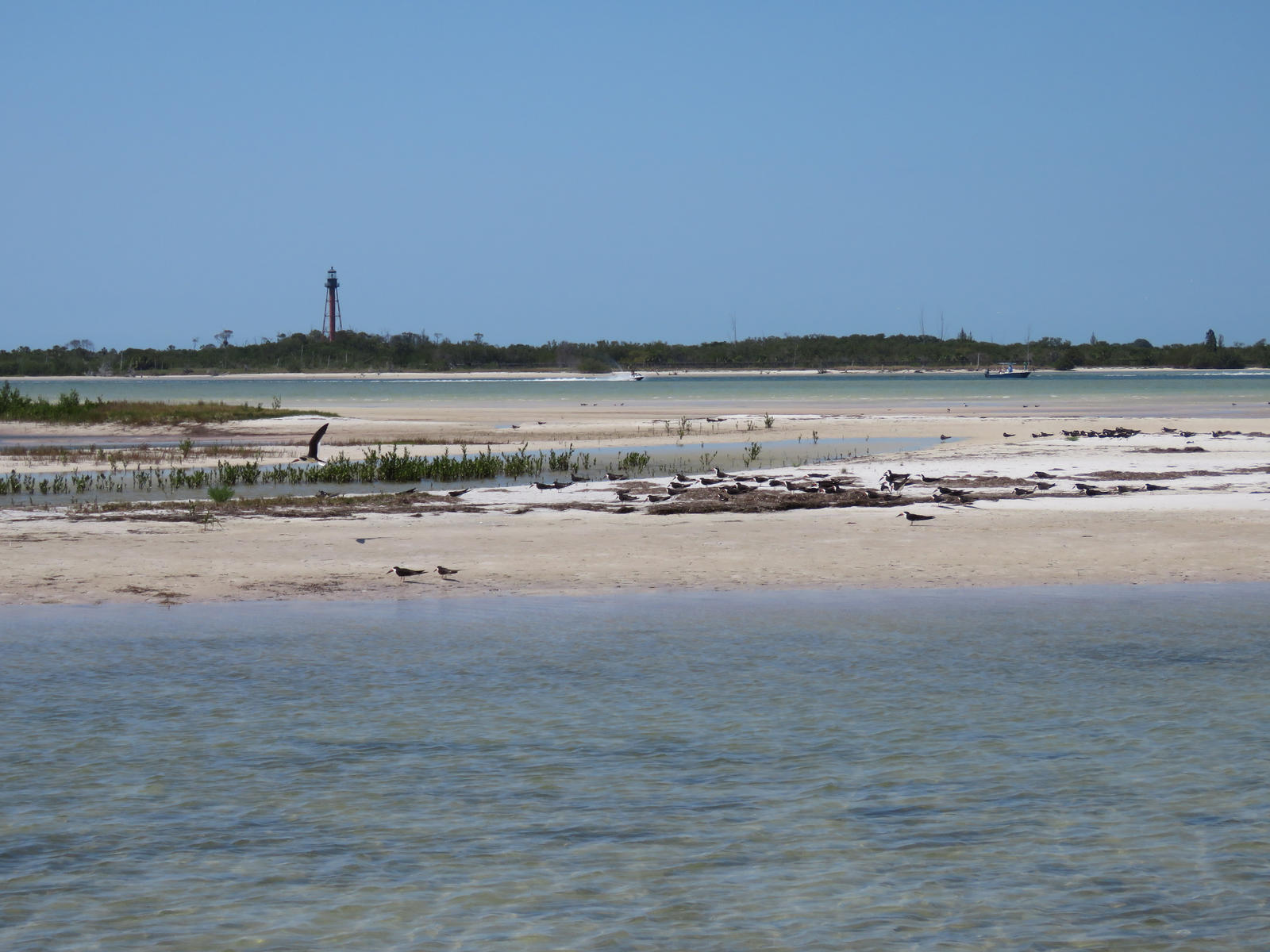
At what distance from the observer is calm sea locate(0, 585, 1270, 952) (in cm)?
539

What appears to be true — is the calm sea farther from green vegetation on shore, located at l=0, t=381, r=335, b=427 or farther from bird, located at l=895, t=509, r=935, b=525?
green vegetation on shore, located at l=0, t=381, r=335, b=427

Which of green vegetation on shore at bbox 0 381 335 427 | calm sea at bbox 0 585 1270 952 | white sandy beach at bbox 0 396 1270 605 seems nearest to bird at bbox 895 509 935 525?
white sandy beach at bbox 0 396 1270 605

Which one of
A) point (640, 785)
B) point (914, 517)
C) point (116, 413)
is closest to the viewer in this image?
point (640, 785)

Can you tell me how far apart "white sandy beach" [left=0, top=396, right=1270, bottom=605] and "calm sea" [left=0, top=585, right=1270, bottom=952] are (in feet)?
5.98

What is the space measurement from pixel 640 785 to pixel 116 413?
4219cm

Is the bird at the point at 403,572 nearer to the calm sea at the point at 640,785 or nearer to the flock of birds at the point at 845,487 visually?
the calm sea at the point at 640,785

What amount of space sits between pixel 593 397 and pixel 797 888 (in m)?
81.7

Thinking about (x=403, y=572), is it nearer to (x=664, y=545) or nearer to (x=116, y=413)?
(x=664, y=545)

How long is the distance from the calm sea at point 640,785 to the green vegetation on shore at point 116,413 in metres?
34.8

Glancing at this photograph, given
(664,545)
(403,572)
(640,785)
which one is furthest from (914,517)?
(640,785)

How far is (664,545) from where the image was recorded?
15.4m

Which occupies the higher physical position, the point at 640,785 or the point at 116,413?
the point at 116,413

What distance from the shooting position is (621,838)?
20.5 ft

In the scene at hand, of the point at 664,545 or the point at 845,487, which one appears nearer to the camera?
the point at 664,545
